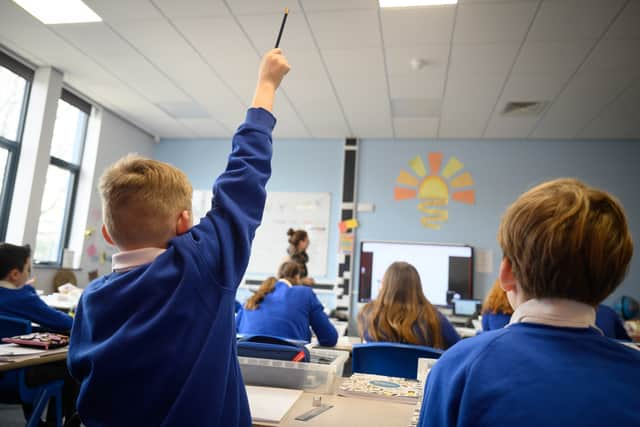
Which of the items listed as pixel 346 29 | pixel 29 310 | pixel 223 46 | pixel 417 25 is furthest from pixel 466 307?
pixel 29 310

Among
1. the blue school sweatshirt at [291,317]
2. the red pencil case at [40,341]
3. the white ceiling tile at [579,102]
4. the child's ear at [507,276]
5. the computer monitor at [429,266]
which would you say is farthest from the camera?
the computer monitor at [429,266]

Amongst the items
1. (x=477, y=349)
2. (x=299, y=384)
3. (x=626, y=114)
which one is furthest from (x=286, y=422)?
(x=626, y=114)

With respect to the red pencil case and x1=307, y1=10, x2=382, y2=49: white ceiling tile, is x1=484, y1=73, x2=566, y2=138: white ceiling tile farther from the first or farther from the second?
the red pencil case

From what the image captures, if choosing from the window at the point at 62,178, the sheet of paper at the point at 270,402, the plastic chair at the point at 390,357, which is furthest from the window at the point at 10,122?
the sheet of paper at the point at 270,402

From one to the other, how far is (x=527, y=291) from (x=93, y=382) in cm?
72

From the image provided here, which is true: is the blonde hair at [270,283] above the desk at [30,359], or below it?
above

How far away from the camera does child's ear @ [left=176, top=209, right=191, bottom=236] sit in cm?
90

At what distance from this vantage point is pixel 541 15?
2.96 metres

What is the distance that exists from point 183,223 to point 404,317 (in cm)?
167

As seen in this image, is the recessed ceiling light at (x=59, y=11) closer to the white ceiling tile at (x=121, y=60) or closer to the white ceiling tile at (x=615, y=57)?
the white ceiling tile at (x=121, y=60)

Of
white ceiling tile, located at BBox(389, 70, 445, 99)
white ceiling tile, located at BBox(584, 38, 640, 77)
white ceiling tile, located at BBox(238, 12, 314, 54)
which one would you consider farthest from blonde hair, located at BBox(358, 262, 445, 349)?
white ceiling tile, located at BBox(584, 38, 640, 77)

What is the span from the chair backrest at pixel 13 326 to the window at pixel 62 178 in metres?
2.69

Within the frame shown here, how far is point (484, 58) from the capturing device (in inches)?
139

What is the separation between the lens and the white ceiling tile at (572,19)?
2.83m
